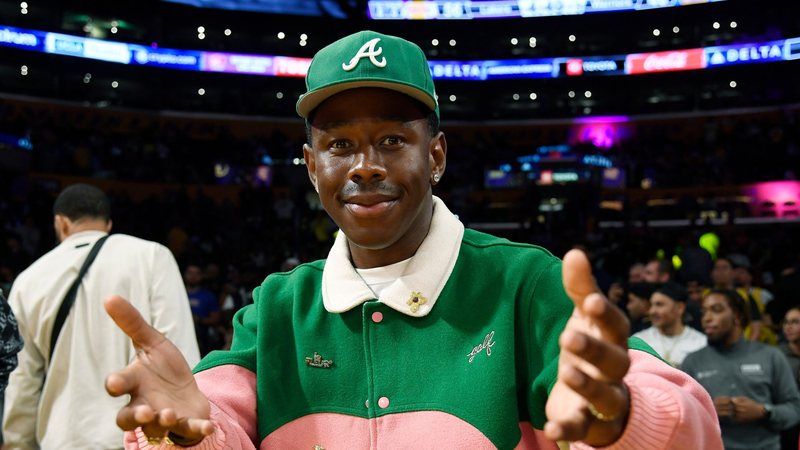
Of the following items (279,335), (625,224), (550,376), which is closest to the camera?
(550,376)

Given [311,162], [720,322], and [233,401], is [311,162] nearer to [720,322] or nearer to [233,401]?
[233,401]

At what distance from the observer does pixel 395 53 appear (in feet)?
6.19

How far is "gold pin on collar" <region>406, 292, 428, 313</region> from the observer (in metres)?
1.88

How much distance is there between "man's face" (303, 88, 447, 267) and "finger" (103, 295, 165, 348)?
20.5 inches

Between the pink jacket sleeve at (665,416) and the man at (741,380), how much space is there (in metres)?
3.95

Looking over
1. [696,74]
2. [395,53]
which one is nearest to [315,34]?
[696,74]

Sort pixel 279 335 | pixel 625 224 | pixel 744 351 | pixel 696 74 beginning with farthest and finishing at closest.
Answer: pixel 696 74 < pixel 625 224 < pixel 744 351 < pixel 279 335

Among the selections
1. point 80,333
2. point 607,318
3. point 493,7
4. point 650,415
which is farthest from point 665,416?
point 493,7

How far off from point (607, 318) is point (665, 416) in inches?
9.5

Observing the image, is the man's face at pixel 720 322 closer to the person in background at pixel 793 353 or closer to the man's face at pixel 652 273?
the person in background at pixel 793 353

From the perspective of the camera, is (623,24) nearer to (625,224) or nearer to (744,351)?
(625,224)

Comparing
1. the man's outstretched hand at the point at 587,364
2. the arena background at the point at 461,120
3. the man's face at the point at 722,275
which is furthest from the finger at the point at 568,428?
the arena background at the point at 461,120

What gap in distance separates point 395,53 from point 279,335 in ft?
2.11

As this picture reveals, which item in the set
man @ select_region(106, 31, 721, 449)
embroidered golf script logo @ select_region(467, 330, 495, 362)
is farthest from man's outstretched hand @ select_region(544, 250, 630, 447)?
embroidered golf script logo @ select_region(467, 330, 495, 362)
